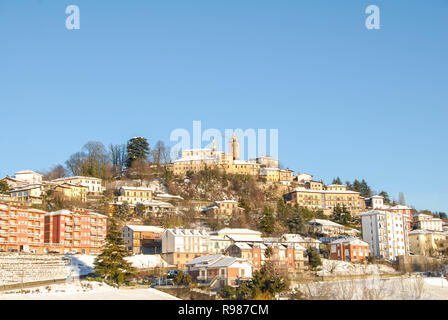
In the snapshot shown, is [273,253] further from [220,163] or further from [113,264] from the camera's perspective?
[220,163]

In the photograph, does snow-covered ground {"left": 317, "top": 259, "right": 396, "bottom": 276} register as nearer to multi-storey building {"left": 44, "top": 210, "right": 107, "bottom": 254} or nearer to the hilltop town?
the hilltop town

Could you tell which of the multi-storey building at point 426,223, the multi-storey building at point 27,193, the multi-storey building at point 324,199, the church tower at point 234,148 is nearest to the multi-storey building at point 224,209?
the multi-storey building at point 324,199

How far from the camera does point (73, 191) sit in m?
94.2

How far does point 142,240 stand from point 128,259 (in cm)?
1251

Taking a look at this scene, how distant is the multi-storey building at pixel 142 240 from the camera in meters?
75.0

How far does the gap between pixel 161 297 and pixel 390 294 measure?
56.0 feet

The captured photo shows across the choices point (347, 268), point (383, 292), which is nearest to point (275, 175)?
point (347, 268)

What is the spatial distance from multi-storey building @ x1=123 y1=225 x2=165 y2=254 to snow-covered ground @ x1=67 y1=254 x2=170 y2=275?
5171mm

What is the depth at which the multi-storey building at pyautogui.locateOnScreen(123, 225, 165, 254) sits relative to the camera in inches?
2953

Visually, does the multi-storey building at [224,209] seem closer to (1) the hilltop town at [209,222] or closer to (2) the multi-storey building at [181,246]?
(1) the hilltop town at [209,222]

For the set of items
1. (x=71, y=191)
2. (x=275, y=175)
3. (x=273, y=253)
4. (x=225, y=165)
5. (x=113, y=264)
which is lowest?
(x=113, y=264)

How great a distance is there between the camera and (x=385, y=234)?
268 ft
